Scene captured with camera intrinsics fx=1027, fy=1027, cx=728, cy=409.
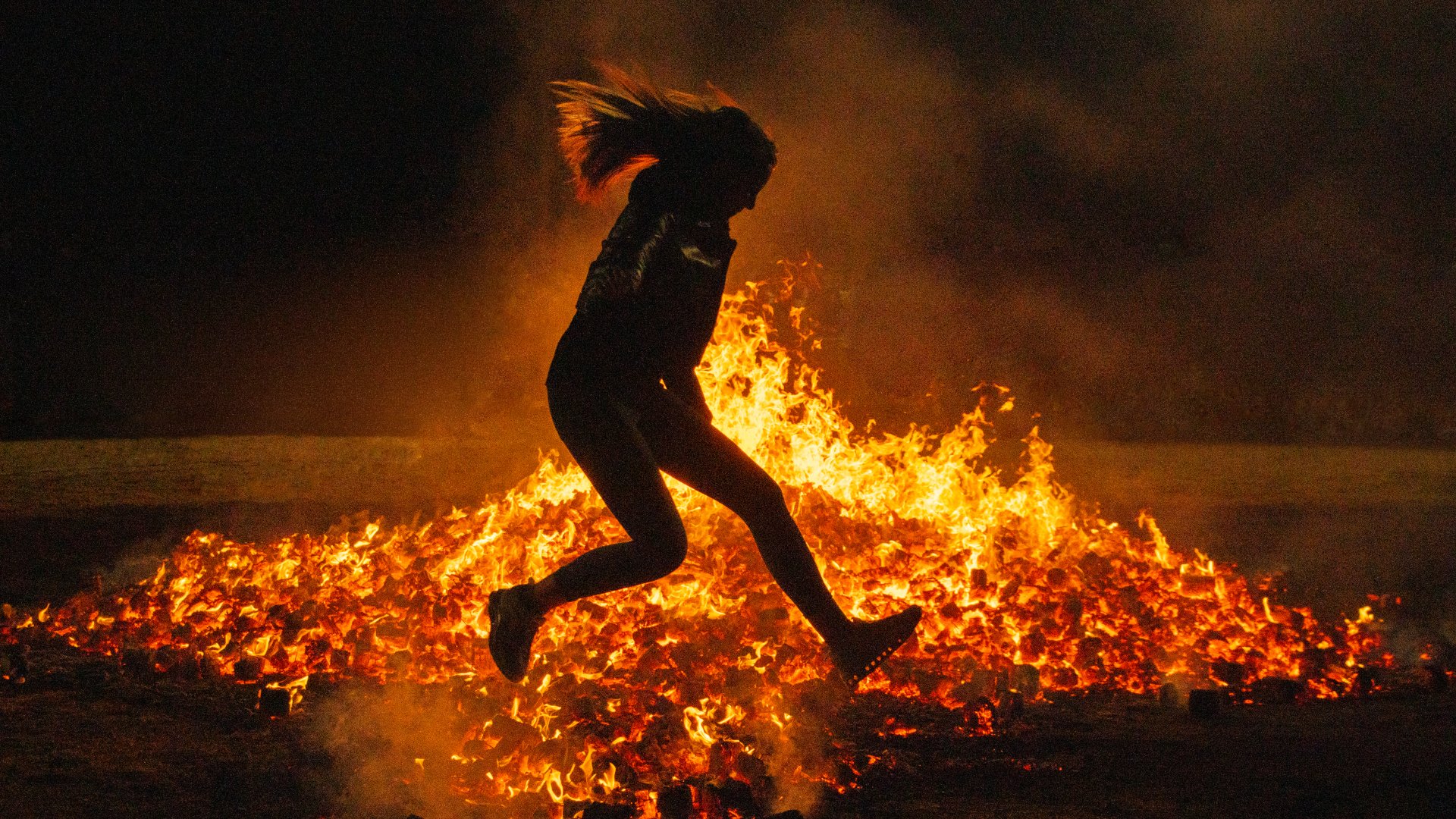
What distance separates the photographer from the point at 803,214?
32.2ft

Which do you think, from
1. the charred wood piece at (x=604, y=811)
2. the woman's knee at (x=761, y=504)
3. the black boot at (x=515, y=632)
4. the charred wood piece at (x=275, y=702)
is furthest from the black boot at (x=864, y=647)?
the charred wood piece at (x=275, y=702)

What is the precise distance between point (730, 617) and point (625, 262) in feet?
6.87

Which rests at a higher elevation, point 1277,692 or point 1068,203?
point 1068,203

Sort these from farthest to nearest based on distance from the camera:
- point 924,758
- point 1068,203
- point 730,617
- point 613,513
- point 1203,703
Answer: point 1068,203, point 730,617, point 1203,703, point 924,758, point 613,513

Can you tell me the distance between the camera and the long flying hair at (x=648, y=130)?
316cm

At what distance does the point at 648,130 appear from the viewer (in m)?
3.23

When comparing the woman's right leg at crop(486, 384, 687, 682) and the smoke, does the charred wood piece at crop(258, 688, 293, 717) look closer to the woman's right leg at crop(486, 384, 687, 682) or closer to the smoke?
the woman's right leg at crop(486, 384, 687, 682)

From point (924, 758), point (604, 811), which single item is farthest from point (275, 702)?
point (924, 758)

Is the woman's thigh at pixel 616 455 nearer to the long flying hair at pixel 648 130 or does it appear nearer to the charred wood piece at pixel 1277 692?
the long flying hair at pixel 648 130

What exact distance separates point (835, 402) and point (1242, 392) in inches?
256

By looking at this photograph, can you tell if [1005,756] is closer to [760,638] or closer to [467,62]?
[760,638]

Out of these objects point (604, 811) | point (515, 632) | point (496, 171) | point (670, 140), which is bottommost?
point (604, 811)

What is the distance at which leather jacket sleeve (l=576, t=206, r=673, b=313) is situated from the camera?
300 centimetres

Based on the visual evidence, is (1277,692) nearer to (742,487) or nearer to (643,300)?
(742,487)
